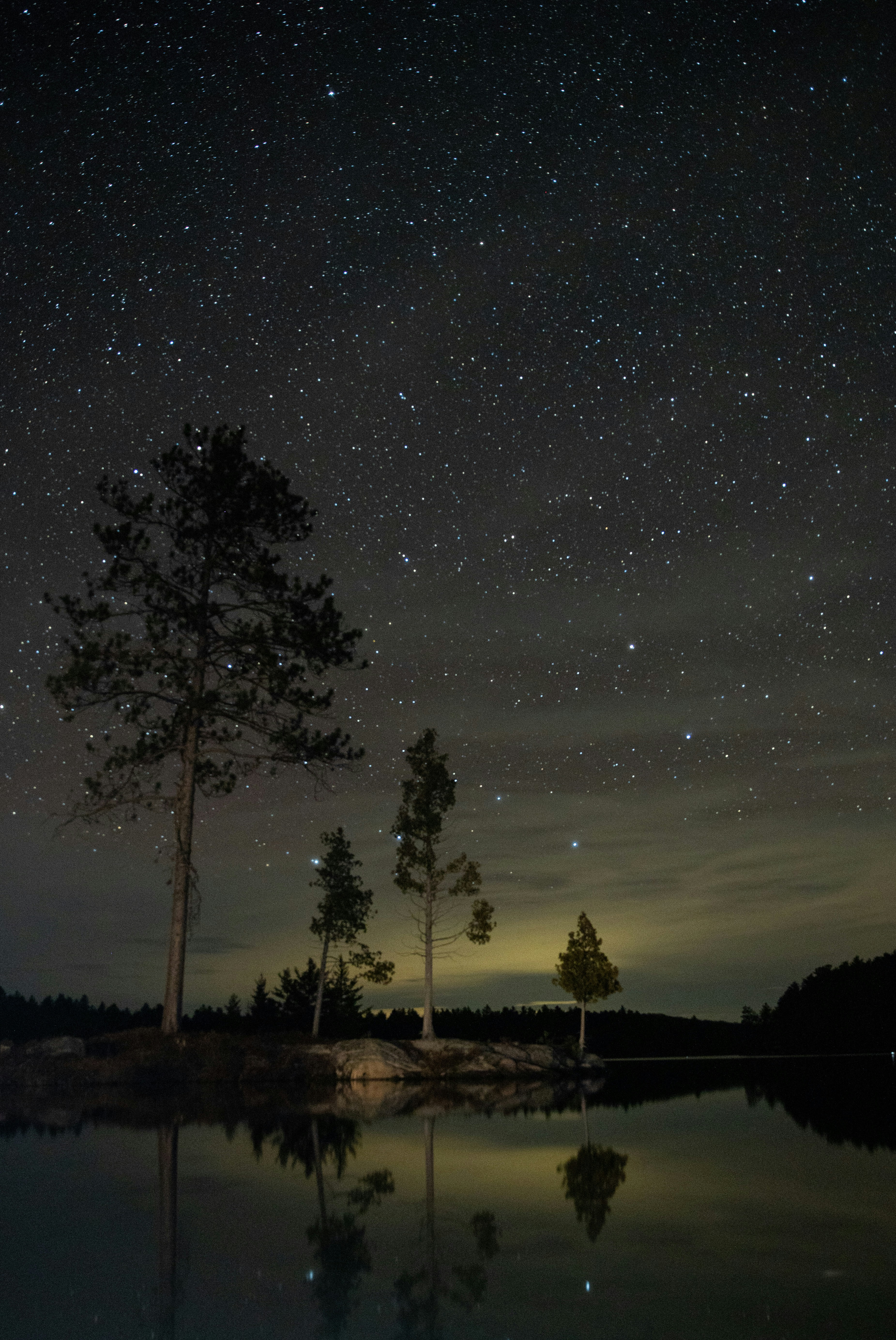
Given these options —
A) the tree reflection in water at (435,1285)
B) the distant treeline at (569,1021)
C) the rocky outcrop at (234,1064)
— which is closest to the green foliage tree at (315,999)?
the distant treeline at (569,1021)

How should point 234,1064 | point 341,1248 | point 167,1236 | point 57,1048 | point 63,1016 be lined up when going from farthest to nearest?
point 63,1016, point 234,1064, point 57,1048, point 167,1236, point 341,1248

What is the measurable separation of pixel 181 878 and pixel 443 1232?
1725 cm

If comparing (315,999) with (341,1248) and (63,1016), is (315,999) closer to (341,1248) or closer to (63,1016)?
(63,1016)

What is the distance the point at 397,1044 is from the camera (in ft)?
77.7

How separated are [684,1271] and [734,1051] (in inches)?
3073

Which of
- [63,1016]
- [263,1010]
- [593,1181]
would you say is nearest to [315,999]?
[263,1010]

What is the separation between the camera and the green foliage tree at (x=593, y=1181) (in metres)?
5.68

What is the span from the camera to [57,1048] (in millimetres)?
18578

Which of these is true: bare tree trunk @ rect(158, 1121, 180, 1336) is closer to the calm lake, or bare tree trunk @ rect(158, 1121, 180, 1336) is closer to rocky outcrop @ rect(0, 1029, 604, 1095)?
the calm lake

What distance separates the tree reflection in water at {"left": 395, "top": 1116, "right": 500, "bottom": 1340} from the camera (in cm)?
369

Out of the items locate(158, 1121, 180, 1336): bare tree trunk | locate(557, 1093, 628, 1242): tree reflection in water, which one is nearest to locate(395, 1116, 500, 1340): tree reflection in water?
locate(557, 1093, 628, 1242): tree reflection in water

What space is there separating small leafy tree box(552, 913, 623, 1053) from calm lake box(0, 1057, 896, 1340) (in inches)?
1221

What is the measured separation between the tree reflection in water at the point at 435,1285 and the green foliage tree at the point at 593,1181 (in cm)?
62

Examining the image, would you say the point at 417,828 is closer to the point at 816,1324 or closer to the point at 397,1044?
the point at 397,1044
